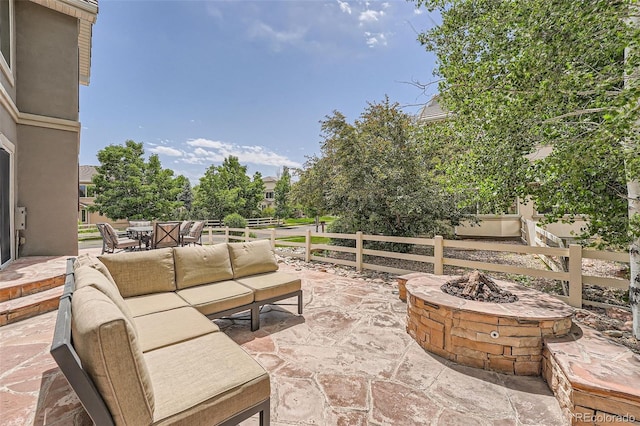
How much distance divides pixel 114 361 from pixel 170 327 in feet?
4.24

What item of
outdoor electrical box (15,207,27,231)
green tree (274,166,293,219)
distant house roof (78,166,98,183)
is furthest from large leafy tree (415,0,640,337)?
distant house roof (78,166,98,183)

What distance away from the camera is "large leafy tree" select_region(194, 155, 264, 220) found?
24703mm

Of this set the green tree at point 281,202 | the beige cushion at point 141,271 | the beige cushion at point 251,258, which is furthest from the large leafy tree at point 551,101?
the green tree at point 281,202

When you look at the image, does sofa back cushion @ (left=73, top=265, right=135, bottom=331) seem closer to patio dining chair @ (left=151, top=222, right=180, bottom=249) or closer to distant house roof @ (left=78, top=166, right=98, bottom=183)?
patio dining chair @ (left=151, top=222, right=180, bottom=249)

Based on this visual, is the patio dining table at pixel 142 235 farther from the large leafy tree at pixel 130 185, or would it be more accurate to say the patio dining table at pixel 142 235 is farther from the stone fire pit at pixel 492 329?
the large leafy tree at pixel 130 185

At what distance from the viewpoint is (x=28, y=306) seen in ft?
12.2

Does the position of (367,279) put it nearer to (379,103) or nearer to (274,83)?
(379,103)

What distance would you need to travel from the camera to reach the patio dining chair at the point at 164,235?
7.96 metres

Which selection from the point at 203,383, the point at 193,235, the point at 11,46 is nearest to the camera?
the point at 203,383

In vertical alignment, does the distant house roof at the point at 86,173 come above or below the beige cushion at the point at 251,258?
above

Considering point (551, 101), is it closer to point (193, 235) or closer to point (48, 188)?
point (48, 188)

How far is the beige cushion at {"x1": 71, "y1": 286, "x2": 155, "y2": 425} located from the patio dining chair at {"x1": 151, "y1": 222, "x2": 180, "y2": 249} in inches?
292

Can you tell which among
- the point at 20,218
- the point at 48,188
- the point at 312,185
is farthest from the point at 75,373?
the point at 312,185

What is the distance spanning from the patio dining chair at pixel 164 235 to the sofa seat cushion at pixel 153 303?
209 inches
